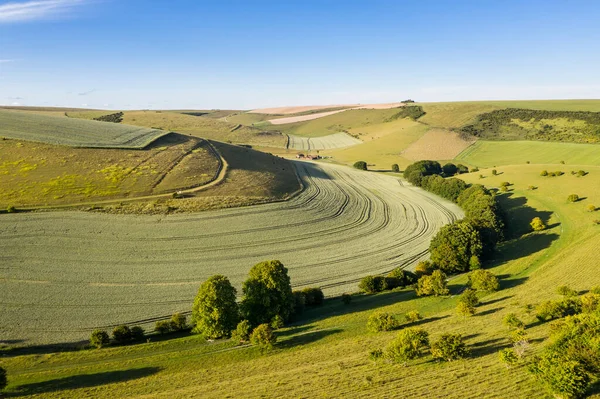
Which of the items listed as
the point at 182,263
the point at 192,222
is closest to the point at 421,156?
the point at 192,222

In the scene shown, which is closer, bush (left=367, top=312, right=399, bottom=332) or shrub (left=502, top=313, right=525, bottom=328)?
shrub (left=502, top=313, right=525, bottom=328)

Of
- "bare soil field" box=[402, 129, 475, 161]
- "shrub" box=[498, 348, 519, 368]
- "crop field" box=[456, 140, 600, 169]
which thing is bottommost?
"shrub" box=[498, 348, 519, 368]

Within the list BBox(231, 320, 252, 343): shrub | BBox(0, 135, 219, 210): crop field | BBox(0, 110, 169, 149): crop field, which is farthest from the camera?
BBox(0, 110, 169, 149): crop field

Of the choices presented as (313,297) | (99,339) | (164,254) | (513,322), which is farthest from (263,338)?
(164,254)

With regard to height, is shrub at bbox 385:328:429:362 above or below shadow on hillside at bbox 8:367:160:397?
above

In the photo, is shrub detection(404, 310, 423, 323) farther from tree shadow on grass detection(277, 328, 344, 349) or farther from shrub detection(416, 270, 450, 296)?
shrub detection(416, 270, 450, 296)

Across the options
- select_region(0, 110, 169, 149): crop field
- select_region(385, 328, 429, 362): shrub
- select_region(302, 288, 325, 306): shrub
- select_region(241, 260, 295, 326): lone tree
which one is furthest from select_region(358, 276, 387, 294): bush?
select_region(0, 110, 169, 149): crop field

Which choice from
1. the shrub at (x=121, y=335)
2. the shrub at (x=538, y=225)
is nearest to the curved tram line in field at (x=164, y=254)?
the shrub at (x=121, y=335)

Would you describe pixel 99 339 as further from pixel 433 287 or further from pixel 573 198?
pixel 573 198
